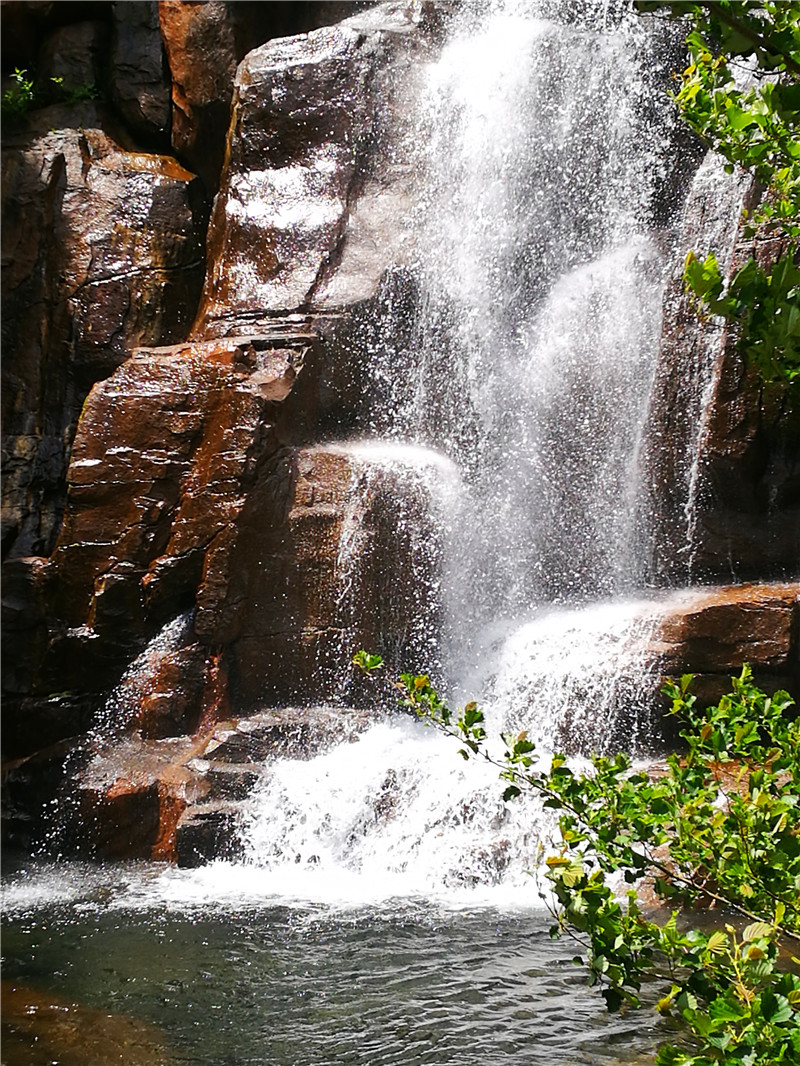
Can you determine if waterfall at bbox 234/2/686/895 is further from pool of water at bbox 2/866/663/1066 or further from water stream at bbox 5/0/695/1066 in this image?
pool of water at bbox 2/866/663/1066

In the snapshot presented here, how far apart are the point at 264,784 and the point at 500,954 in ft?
8.52

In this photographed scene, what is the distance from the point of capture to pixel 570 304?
970cm

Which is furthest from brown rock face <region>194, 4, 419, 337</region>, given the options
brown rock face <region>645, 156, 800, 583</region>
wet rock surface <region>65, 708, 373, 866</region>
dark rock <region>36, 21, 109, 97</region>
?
wet rock surface <region>65, 708, 373, 866</region>

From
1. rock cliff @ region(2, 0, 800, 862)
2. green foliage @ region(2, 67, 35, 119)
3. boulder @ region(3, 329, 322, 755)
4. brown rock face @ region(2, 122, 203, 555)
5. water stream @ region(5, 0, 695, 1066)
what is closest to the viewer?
water stream @ region(5, 0, 695, 1066)

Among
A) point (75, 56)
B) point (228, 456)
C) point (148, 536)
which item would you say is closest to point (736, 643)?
point (228, 456)

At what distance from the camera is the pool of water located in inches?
153

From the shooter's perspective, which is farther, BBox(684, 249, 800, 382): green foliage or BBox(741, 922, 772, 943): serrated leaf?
BBox(684, 249, 800, 382): green foliage

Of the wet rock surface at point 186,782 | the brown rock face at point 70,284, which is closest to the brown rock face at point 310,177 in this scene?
the brown rock face at point 70,284

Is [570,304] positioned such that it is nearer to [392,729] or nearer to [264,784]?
[392,729]

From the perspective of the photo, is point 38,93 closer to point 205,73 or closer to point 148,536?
point 205,73

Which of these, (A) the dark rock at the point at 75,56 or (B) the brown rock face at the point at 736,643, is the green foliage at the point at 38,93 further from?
(B) the brown rock face at the point at 736,643

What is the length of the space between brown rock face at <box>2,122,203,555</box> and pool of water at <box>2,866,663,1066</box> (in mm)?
5017

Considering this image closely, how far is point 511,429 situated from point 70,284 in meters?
4.17

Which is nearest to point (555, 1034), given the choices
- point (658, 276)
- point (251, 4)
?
point (658, 276)
